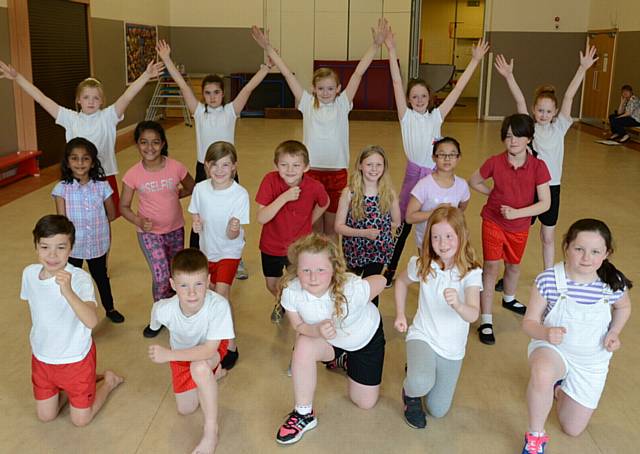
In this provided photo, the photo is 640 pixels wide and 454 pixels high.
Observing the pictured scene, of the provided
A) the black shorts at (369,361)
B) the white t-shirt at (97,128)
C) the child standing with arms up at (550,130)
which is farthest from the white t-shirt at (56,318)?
the child standing with arms up at (550,130)

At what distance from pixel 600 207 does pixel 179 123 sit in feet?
28.7

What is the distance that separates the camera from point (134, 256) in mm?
5039

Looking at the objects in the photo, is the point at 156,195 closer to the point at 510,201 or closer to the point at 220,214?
the point at 220,214

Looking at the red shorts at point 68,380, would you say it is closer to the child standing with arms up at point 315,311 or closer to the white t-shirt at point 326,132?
the child standing with arms up at point 315,311

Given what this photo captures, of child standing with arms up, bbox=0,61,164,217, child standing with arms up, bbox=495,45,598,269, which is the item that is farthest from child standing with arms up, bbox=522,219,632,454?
child standing with arms up, bbox=0,61,164,217

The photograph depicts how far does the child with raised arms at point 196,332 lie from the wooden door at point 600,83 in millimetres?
12523

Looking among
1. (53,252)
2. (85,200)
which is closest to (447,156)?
(85,200)

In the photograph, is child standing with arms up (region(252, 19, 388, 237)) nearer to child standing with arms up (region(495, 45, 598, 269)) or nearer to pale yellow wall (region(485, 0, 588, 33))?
child standing with arms up (region(495, 45, 598, 269))

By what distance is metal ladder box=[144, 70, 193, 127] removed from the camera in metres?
12.9

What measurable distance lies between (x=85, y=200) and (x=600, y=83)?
12.7 metres

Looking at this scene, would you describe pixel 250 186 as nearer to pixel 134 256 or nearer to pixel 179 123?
pixel 134 256

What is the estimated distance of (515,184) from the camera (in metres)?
3.71

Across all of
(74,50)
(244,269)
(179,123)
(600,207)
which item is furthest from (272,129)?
(244,269)

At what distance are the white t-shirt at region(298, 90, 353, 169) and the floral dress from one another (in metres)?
0.91
